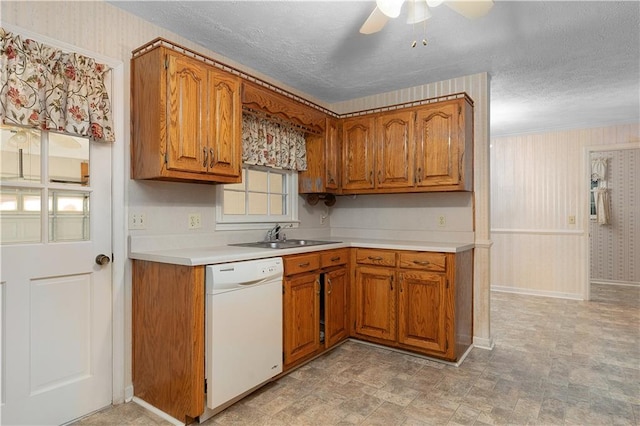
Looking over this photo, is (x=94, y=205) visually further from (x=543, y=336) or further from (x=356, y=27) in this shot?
(x=543, y=336)

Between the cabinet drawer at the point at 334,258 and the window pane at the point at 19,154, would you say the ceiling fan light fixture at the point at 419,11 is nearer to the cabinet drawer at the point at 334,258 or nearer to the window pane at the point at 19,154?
the cabinet drawer at the point at 334,258

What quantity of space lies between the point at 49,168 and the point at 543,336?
4.21 metres

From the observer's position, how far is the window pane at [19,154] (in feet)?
6.09

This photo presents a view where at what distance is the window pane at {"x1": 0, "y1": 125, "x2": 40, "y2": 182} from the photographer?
6.09 ft

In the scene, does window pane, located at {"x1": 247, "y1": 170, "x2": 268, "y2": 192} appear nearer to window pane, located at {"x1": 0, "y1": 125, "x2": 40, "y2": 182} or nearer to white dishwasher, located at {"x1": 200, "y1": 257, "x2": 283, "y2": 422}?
white dishwasher, located at {"x1": 200, "y1": 257, "x2": 283, "y2": 422}

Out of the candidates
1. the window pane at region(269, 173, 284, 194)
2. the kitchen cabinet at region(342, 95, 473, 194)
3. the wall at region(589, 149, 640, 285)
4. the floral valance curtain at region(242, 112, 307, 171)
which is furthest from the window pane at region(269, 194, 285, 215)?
the wall at region(589, 149, 640, 285)

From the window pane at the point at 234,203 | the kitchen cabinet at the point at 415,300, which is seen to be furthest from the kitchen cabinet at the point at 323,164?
the kitchen cabinet at the point at 415,300

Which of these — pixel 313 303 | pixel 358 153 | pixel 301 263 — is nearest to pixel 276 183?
pixel 358 153

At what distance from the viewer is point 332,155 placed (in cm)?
369

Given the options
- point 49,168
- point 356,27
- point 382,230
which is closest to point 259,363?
point 49,168

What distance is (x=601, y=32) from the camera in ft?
8.45

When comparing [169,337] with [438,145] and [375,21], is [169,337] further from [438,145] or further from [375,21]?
[438,145]

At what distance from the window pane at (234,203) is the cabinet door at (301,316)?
886 millimetres

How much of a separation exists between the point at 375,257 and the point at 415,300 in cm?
49
